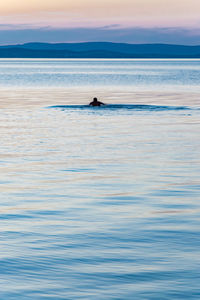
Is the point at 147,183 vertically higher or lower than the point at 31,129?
lower

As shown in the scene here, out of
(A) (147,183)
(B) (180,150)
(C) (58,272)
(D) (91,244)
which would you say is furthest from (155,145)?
(C) (58,272)

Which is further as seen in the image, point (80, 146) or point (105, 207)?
point (80, 146)

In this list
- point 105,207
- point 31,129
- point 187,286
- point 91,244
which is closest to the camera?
point 187,286

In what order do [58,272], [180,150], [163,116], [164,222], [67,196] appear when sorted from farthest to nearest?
[163,116] < [180,150] < [67,196] < [164,222] < [58,272]

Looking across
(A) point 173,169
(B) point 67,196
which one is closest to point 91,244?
(B) point 67,196

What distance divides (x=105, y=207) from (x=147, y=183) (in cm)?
293

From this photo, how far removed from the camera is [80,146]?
24969 millimetres

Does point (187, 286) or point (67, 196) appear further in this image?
point (67, 196)

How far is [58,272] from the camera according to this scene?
32.9 ft

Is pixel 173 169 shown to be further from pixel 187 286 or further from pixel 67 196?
pixel 187 286

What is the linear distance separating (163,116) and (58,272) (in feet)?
95.5

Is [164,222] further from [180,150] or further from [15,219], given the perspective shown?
[180,150]

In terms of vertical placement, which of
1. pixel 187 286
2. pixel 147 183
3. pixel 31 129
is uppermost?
pixel 31 129

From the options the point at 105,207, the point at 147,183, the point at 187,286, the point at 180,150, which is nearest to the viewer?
the point at 187,286
